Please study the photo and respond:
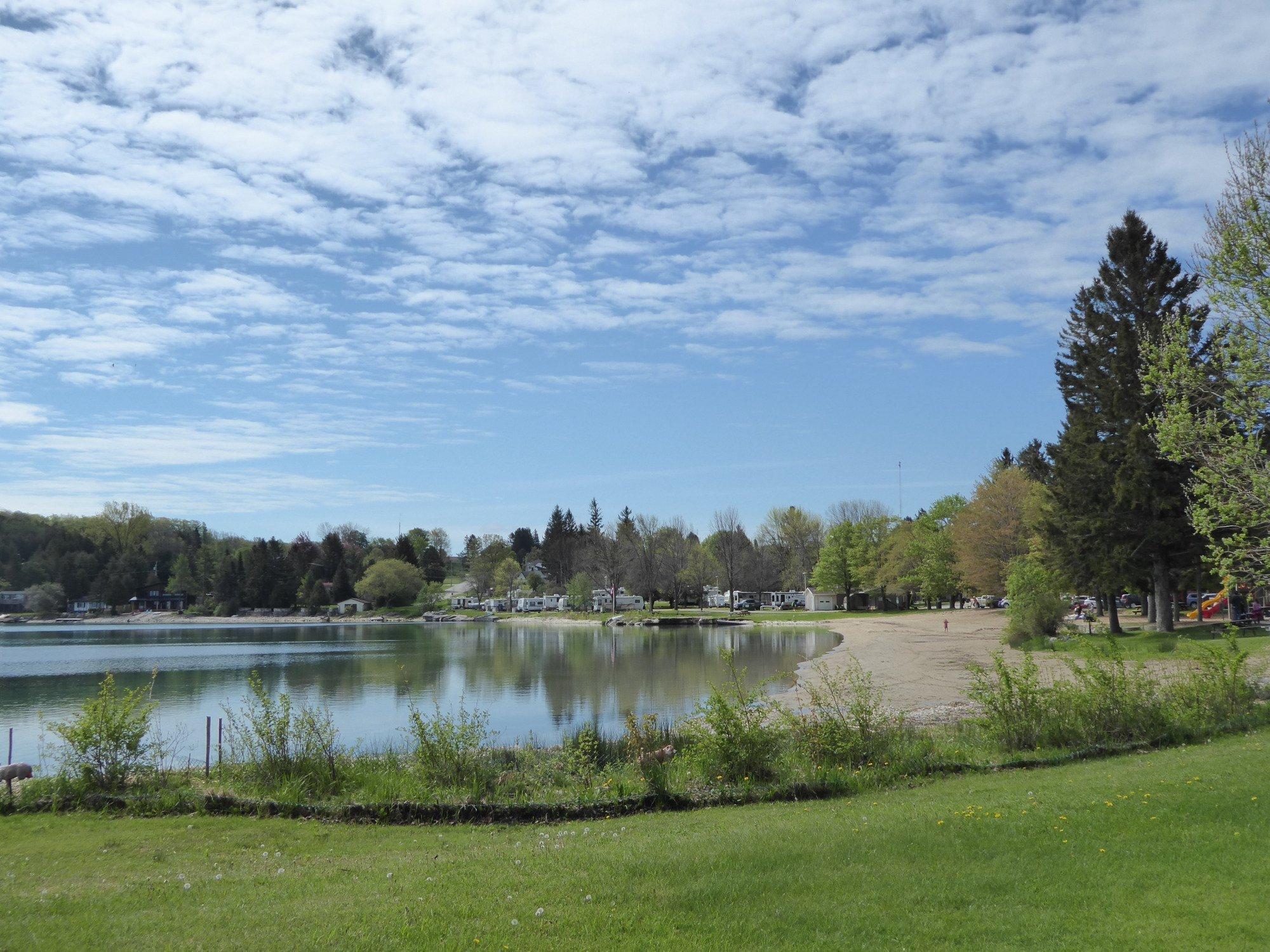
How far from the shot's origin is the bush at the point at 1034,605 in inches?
1743

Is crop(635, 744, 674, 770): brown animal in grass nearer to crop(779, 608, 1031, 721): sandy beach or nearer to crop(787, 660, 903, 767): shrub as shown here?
crop(787, 660, 903, 767): shrub

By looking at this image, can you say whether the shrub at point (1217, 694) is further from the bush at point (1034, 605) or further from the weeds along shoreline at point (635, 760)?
the bush at point (1034, 605)

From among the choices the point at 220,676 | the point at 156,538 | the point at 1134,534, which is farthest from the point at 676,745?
the point at 156,538

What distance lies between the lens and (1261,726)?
1570cm

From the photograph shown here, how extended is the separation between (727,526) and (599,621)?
2920 centimetres

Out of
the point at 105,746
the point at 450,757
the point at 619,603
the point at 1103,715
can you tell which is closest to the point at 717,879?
the point at 450,757

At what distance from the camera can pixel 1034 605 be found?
44438mm

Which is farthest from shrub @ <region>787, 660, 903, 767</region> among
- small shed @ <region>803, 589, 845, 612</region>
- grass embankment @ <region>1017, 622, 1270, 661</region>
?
small shed @ <region>803, 589, 845, 612</region>

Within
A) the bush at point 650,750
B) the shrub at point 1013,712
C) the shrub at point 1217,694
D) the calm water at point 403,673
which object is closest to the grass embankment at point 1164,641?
the shrub at point 1217,694

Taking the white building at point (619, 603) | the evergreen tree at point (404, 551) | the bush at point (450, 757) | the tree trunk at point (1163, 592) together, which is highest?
the evergreen tree at point (404, 551)

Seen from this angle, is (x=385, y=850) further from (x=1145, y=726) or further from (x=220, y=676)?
(x=220, y=676)

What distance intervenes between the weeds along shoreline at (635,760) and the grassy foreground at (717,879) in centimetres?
111

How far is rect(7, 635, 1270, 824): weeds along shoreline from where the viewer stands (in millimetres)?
12367

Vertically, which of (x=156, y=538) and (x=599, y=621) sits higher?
(x=156, y=538)
